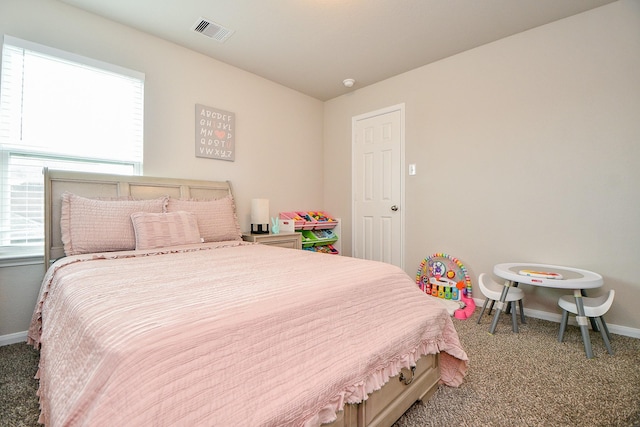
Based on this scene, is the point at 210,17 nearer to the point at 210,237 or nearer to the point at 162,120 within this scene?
the point at 162,120

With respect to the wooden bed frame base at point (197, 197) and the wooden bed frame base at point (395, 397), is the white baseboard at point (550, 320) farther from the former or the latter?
the wooden bed frame base at point (395, 397)

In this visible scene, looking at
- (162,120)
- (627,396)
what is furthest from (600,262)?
(162,120)

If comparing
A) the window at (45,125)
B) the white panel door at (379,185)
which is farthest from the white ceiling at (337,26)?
the white panel door at (379,185)

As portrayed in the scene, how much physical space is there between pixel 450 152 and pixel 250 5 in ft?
7.76

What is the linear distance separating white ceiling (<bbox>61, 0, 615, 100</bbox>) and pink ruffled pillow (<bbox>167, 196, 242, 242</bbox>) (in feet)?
5.11

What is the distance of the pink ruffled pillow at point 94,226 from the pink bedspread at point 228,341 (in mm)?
534

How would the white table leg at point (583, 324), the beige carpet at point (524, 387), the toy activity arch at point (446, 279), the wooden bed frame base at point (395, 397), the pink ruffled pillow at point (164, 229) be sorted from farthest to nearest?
the toy activity arch at point (446, 279) → the pink ruffled pillow at point (164, 229) → the white table leg at point (583, 324) → the beige carpet at point (524, 387) → the wooden bed frame base at point (395, 397)

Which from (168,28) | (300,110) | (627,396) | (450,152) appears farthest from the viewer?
(300,110)

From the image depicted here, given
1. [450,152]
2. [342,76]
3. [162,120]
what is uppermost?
[342,76]

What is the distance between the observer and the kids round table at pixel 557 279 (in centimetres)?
189

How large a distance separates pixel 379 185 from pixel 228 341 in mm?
3138

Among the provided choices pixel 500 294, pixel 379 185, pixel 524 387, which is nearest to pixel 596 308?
pixel 500 294

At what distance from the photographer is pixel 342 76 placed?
3.49 meters

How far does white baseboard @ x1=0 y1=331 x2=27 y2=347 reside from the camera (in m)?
2.01
